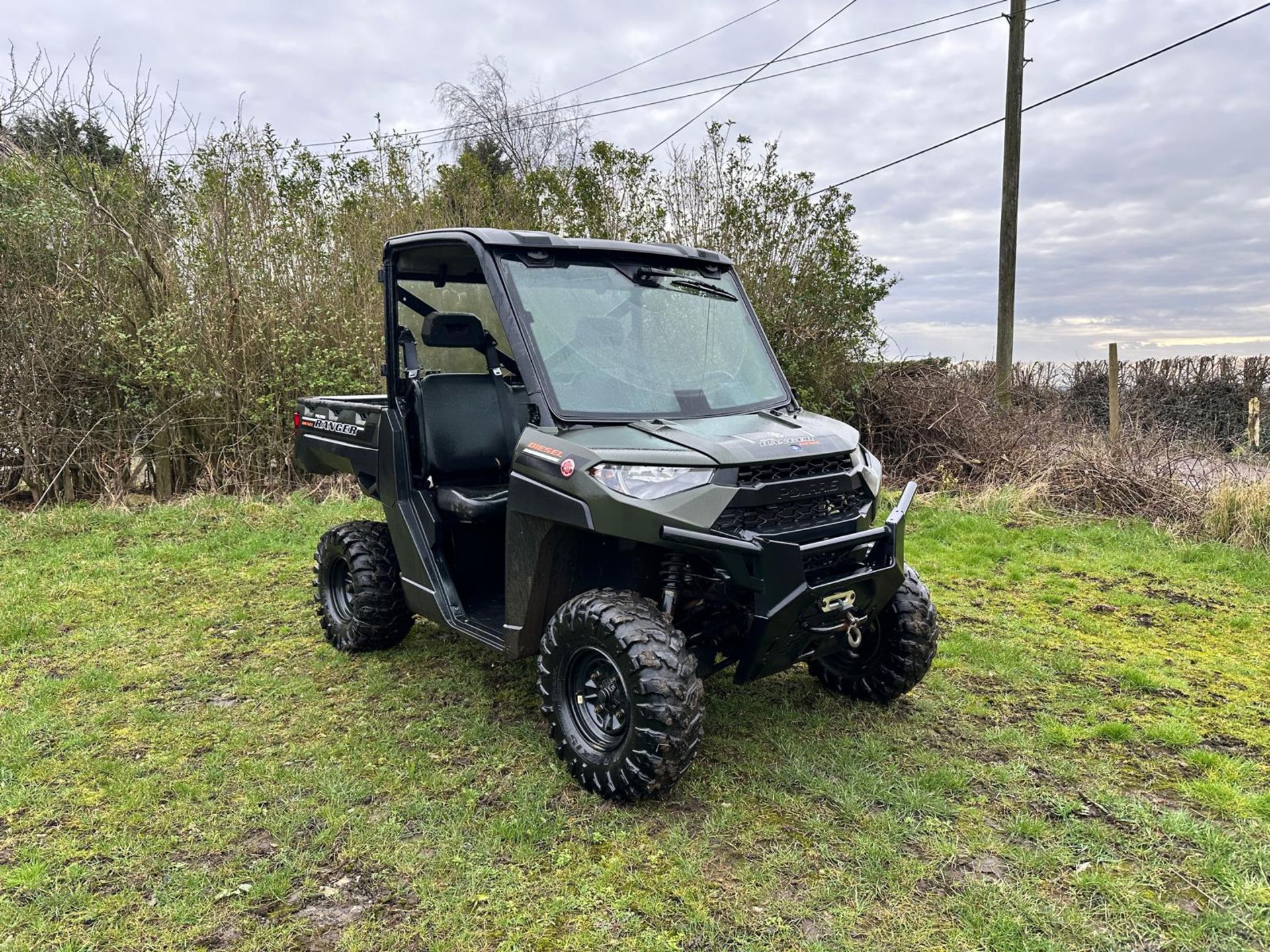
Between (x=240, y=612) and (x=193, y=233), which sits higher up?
(x=193, y=233)

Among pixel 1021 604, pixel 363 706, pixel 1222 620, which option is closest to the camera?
pixel 363 706

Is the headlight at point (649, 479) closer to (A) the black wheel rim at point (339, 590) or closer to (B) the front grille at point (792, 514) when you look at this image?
(B) the front grille at point (792, 514)

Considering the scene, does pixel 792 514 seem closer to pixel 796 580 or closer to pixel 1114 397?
pixel 796 580

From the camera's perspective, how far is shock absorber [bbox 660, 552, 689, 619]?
9.88 ft

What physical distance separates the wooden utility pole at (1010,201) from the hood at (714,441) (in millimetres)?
7953

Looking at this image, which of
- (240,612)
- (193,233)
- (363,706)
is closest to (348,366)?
(193,233)

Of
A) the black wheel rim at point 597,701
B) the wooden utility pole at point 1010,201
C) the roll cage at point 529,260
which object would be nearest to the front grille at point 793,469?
the roll cage at point 529,260

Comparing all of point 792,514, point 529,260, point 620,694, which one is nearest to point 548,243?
point 529,260

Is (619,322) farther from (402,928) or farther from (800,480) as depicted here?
(402,928)

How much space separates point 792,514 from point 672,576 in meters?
0.49

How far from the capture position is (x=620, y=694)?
2980 millimetres

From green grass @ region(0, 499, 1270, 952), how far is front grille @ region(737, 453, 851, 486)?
1161 millimetres

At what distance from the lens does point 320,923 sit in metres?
2.42

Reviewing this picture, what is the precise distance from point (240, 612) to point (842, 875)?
4.17m
